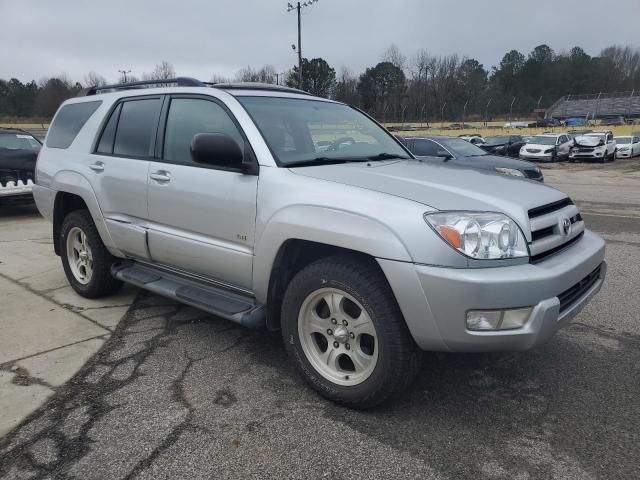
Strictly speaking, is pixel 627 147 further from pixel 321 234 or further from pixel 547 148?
pixel 321 234

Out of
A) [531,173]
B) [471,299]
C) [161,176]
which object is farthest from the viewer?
[531,173]

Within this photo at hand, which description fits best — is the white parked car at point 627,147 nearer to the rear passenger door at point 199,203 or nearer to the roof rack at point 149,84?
the roof rack at point 149,84

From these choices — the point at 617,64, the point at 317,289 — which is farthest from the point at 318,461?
the point at 617,64

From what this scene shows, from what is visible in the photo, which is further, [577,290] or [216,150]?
[216,150]

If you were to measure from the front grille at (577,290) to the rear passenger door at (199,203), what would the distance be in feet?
5.93

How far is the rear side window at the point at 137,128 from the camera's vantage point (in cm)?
405

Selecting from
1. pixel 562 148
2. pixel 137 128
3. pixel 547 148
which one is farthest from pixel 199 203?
pixel 562 148

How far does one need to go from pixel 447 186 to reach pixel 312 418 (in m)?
1.50

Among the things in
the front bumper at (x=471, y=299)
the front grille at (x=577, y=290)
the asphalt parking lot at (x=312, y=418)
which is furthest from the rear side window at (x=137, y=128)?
the front grille at (x=577, y=290)

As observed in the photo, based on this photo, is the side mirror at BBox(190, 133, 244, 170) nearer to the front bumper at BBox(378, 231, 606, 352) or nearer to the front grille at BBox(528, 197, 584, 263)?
the front bumper at BBox(378, 231, 606, 352)

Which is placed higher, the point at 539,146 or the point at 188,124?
the point at 188,124

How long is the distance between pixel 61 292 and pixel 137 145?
6.36 ft

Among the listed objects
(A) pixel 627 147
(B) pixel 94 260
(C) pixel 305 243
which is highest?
(C) pixel 305 243

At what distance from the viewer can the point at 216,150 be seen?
315 centimetres
